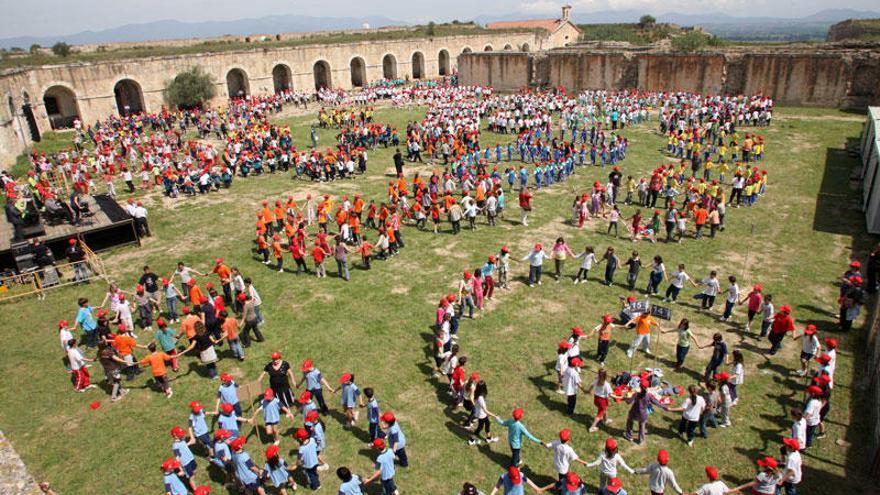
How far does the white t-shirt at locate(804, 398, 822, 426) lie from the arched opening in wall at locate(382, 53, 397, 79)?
4870 centimetres

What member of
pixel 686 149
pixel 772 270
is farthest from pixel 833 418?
pixel 686 149

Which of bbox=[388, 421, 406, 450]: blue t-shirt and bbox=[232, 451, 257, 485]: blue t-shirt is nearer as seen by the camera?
bbox=[232, 451, 257, 485]: blue t-shirt

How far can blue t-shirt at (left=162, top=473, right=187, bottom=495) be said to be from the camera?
6867 mm

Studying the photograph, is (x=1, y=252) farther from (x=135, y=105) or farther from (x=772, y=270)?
(x=135, y=105)

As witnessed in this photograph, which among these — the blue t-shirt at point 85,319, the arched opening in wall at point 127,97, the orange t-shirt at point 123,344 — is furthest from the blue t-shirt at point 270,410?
the arched opening in wall at point 127,97

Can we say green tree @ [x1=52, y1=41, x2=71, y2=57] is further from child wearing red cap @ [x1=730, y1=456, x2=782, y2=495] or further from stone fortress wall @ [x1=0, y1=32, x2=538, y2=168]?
child wearing red cap @ [x1=730, y1=456, x2=782, y2=495]

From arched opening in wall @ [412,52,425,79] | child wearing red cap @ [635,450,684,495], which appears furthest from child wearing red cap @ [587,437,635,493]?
arched opening in wall @ [412,52,425,79]

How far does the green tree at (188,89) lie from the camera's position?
3772 centimetres

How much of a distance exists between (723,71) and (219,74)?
34997 millimetres

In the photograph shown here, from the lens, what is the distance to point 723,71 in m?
33.6

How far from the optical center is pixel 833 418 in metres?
8.66

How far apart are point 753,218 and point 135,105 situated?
42.4m

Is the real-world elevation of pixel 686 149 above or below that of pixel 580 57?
below

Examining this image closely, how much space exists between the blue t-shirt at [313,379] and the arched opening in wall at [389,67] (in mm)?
46546
